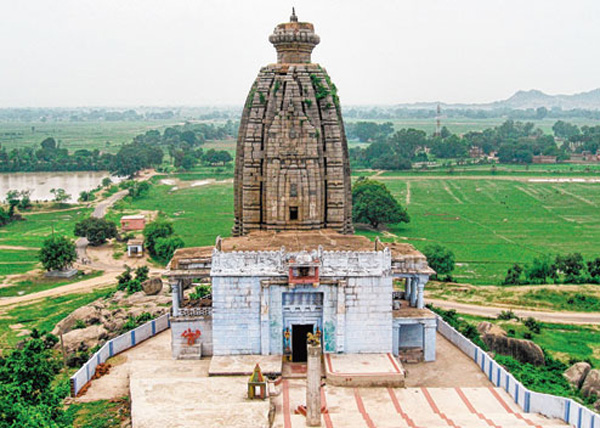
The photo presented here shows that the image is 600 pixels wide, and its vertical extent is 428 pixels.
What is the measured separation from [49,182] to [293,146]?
94183mm

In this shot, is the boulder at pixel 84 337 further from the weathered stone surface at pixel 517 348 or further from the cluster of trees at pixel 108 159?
the cluster of trees at pixel 108 159

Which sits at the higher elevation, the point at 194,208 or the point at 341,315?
the point at 341,315

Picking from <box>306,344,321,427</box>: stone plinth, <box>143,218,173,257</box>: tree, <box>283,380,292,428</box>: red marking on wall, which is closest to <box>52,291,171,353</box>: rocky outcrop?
<box>283,380,292,428</box>: red marking on wall

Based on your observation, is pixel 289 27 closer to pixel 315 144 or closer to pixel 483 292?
pixel 315 144

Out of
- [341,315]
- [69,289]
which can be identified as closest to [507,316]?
[341,315]

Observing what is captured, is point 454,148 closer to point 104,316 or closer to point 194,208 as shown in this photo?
point 194,208

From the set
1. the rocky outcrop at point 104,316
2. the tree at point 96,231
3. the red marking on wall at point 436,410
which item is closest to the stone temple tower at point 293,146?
Result: the rocky outcrop at point 104,316

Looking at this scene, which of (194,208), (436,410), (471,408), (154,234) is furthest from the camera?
(194,208)

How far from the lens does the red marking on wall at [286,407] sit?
21.5 m

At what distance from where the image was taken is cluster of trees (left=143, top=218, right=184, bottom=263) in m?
57.2

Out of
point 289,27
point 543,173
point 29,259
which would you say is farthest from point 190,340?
point 543,173

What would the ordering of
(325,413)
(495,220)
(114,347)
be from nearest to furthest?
(325,413) → (114,347) → (495,220)

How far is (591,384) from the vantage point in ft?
94.7

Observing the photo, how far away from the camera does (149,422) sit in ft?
67.4
